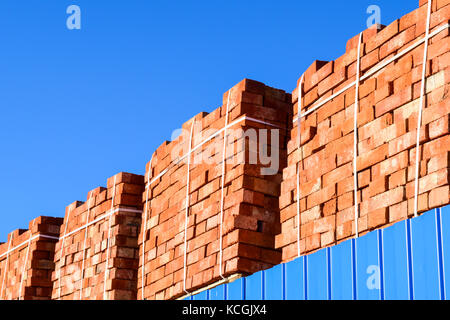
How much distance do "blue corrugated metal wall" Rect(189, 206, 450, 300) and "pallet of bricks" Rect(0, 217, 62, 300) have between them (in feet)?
18.2

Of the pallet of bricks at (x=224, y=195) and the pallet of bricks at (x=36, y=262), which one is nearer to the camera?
the pallet of bricks at (x=224, y=195)

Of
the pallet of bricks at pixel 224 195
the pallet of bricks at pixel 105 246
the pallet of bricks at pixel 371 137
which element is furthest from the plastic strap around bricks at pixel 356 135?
the pallet of bricks at pixel 105 246

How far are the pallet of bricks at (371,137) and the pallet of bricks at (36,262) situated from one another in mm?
5351

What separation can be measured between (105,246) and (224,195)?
256cm

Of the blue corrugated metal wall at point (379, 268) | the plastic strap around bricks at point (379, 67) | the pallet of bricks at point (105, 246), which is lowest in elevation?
the blue corrugated metal wall at point (379, 268)

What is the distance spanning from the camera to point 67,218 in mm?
10914

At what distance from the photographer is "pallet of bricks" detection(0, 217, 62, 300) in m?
11.3

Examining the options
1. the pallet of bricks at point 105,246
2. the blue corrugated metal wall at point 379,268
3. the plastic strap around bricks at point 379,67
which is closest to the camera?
the blue corrugated metal wall at point 379,268

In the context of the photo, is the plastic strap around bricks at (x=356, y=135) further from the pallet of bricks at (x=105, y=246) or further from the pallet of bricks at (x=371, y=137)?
the pallet of bricks at (x=105, y=246)

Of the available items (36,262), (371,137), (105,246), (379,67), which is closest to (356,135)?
(371,137)

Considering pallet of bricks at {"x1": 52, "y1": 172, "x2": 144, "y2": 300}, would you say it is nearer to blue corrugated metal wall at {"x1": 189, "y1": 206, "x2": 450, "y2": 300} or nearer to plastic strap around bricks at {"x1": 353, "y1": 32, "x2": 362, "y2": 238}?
blue corrugated metal wall at {"x1": 189, "y1": 206, "x2": 450, "y2": 300}

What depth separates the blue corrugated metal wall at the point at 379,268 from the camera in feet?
16.7

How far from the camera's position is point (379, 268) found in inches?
216
